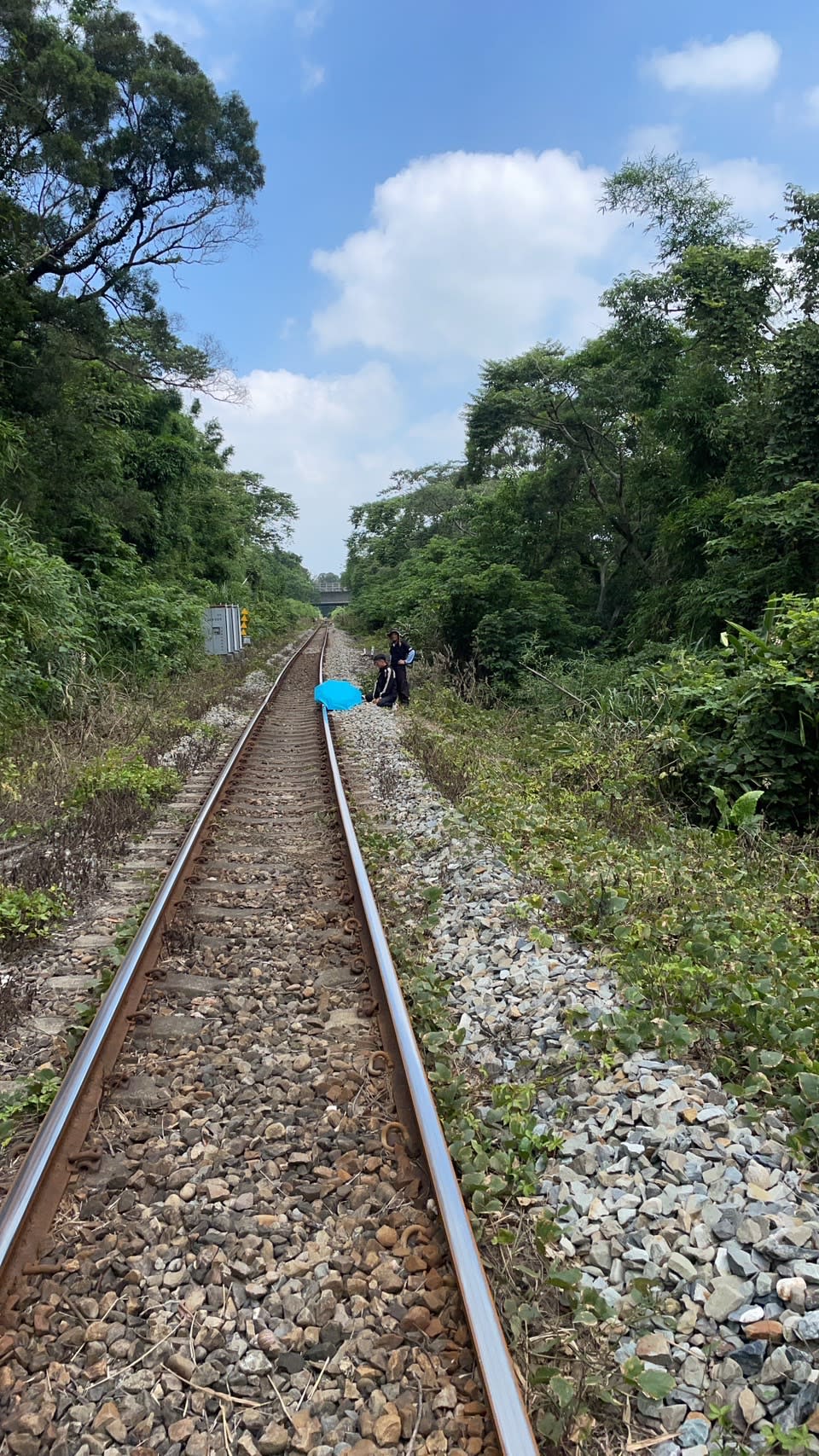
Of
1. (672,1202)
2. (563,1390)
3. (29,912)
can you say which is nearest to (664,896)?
(672,1202)

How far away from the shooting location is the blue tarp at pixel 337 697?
14.6m

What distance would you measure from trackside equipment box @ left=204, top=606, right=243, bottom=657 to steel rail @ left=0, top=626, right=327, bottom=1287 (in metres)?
15.7

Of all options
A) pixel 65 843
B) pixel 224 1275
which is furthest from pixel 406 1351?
pixel 65 843

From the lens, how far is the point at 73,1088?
298 cm

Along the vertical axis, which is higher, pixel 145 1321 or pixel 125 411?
pixel 125 411

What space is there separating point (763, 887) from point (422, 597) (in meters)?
18.7

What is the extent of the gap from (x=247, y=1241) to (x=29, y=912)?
2.85 meters

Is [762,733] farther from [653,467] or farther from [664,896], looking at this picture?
[653,467]

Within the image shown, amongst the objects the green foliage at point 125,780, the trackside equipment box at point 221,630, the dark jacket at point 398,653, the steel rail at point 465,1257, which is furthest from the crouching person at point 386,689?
the steel rail at point 465,1257

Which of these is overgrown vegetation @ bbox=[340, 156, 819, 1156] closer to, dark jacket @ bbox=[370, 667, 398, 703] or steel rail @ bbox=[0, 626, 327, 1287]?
dark jacket @ bbox=[370, 667, 398, 703]

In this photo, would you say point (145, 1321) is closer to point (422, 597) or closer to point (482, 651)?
point (482, 651)

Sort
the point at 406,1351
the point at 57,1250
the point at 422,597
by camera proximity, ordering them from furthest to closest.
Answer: the point at 422,597, the point at 57,1250, the point at 406,1351

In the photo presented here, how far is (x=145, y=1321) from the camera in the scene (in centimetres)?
218

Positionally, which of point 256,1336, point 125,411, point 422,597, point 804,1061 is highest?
point 125,411
